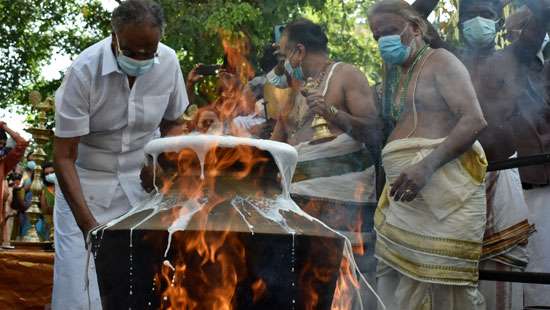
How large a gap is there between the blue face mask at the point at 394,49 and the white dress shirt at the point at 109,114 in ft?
3.97

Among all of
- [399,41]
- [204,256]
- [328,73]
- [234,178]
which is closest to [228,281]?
[204,256]

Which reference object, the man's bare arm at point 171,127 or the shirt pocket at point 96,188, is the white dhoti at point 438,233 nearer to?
the man's bare arm at point 171,127

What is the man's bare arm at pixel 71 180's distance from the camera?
4.29 meters

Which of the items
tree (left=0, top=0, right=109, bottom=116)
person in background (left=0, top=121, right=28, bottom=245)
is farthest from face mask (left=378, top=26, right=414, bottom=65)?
tree (left=0, top=0, right=109, bottom=116)

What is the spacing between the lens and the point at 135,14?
4.24 m

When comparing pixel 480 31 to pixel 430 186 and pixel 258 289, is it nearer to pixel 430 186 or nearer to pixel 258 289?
pixel 430 186

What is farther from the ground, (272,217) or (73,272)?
(272,217)

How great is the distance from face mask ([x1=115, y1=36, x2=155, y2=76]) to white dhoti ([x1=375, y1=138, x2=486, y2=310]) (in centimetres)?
137

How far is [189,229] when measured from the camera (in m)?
3.13

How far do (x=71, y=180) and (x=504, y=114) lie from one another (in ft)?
8.23

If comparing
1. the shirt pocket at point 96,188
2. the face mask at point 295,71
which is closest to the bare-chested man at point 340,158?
the face mask at point 295,71

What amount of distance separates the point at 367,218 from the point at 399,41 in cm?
120

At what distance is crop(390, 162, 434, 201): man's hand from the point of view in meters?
4.30

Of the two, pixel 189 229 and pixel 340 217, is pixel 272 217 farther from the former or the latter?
pixel 340 217
